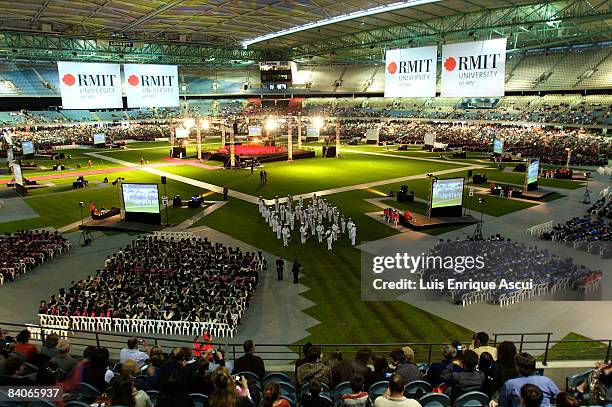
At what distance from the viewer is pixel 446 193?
26.8 metres

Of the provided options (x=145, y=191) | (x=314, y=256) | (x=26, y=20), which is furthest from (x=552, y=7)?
(x=26, y=20)

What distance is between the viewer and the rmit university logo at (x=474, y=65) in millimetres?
32375

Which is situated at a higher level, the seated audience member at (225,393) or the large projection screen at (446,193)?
the seated audience member at (225,393)

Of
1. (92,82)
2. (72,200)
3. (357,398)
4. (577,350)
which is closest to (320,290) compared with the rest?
(577,350)

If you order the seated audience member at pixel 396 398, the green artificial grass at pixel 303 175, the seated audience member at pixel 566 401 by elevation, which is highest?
the seated audience member at pixel 566 401

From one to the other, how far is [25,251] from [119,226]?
6384 millimetres

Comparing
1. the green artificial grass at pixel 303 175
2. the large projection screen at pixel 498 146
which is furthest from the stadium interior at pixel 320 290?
the large projection screen at pixel 498 146

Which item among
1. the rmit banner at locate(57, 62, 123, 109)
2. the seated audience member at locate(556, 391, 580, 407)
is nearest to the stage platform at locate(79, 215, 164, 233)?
the rmit banner at locate(57, 62, 123, 109)

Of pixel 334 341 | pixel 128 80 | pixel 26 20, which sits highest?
pixel 26 20

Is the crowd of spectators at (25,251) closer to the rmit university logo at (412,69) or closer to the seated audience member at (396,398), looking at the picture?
the seated audience member at (396,398)

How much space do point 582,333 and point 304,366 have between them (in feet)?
35.3

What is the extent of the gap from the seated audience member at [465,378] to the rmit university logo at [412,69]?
3435 cm

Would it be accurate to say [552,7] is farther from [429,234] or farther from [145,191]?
[145,191]

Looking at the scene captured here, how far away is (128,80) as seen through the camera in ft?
159
